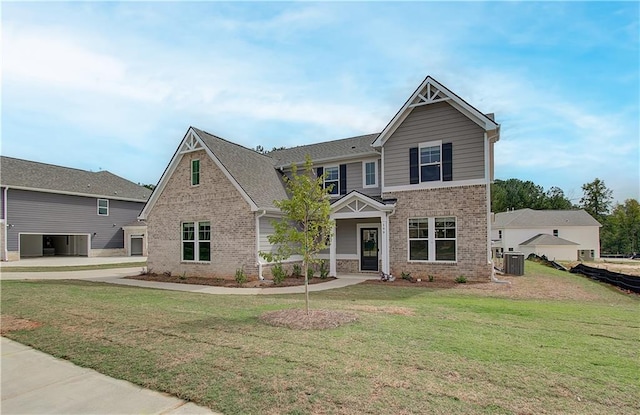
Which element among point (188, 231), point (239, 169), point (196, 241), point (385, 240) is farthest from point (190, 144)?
point (385, 240)

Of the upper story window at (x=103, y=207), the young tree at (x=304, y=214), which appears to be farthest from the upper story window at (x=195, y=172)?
the upper story window at (x=103, y=207)

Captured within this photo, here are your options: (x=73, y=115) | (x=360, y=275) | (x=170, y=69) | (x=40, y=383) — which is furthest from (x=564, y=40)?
(x=73, y=115)

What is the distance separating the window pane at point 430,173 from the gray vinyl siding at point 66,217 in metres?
30.1

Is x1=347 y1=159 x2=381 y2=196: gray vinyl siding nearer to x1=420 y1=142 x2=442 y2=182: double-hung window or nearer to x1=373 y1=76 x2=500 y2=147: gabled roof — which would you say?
x1=373 y1=76 x2=500 y2=147: gabled roof

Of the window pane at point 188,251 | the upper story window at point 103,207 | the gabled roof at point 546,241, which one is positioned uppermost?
the upper story window at point 103,207

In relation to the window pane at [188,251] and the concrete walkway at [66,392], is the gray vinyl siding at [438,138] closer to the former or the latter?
the window pane at [188,251]

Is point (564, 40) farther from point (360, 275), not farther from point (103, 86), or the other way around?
point (103, 86)

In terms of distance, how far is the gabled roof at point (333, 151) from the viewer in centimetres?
1873

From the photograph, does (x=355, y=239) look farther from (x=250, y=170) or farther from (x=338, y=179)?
(x=250, y=170)

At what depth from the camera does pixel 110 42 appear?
11273mm

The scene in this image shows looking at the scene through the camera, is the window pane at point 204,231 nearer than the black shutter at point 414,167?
No

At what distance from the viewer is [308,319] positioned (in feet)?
24.6

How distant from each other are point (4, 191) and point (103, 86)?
20.9m

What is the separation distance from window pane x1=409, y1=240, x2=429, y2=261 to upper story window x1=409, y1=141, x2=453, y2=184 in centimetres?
263
